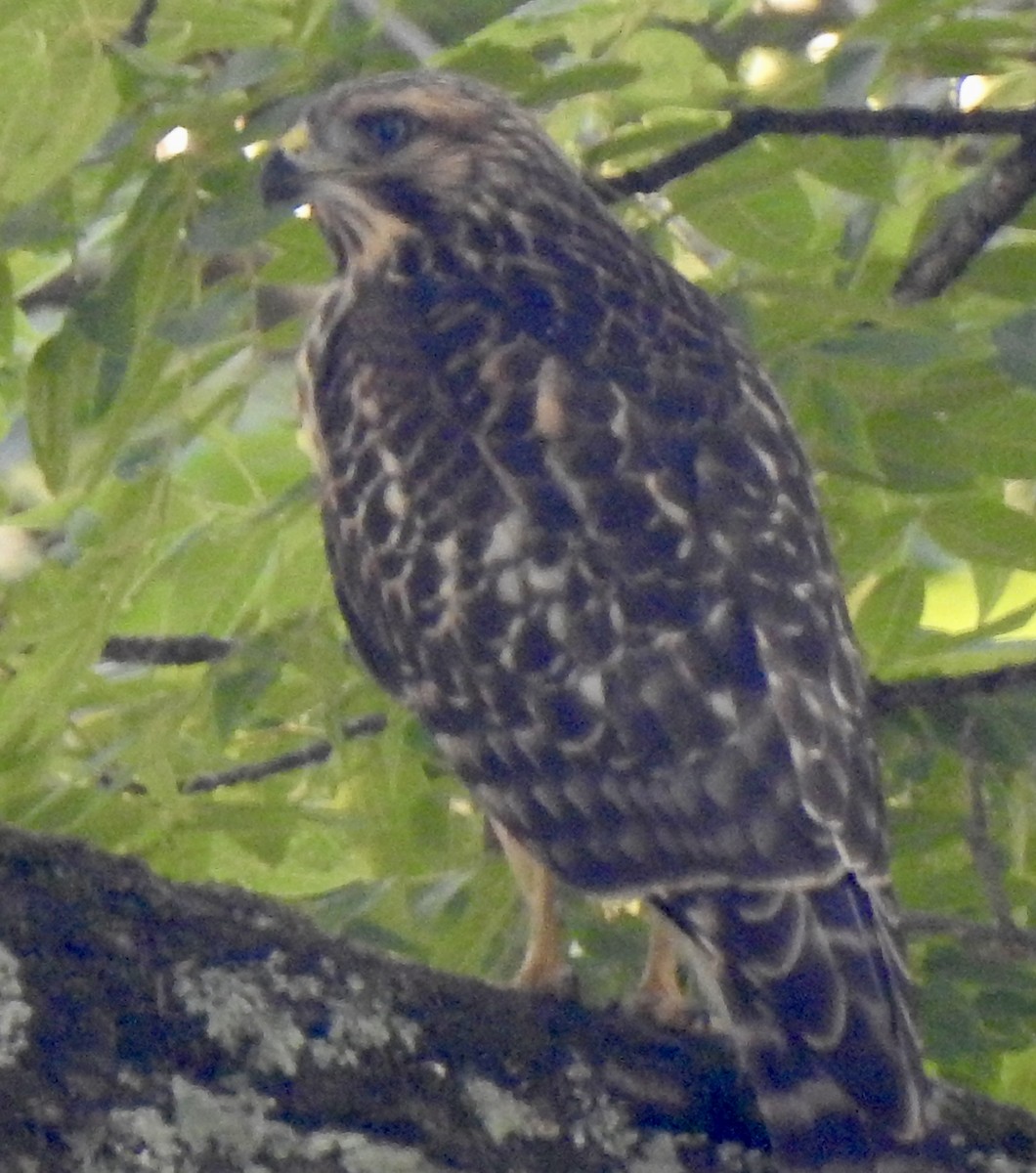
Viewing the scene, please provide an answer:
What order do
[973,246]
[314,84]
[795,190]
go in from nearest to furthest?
[314,84] → [795,190] → [973,246]

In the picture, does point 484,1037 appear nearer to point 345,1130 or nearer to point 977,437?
point 345,1130

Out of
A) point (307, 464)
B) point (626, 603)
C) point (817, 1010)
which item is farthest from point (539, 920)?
point (307, 464)

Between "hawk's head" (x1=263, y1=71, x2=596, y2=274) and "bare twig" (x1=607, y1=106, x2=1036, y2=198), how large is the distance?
2.13 ft

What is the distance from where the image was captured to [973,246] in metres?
2.64

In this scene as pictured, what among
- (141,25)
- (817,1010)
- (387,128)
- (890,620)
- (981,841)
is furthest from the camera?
(387,128)

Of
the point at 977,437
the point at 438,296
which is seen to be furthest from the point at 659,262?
the point at 977,437

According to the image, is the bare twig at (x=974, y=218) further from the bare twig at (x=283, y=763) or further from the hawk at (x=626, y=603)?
the bare twig at (x=283, y=763)

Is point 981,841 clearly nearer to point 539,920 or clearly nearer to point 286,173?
point 539,920

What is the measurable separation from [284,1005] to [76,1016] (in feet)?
0.62

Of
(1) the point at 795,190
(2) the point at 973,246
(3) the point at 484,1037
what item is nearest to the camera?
(3) the point at 484,1037

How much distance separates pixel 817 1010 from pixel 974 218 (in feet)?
3.63

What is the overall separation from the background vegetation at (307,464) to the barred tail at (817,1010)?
0.69 feet

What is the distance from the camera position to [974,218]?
2.63 metres

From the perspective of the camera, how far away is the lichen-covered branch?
165 centimetres
